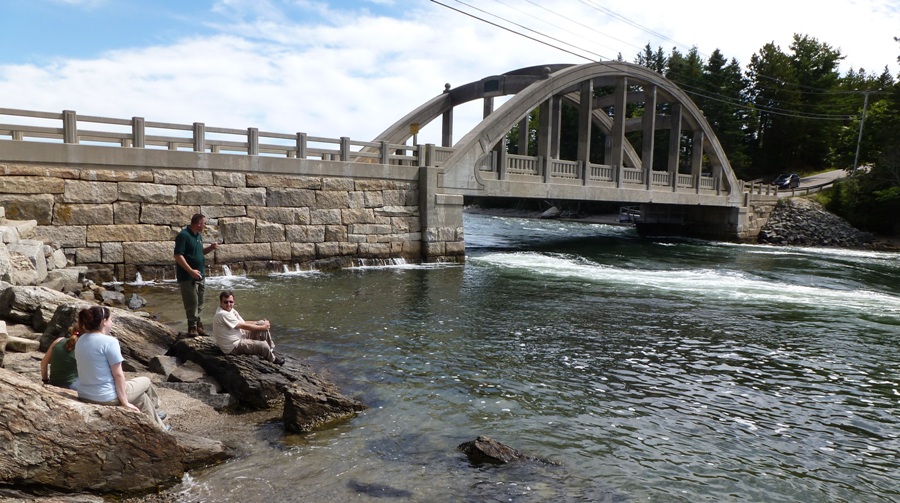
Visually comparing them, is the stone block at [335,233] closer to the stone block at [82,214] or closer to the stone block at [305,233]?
the stone block at [305,233]

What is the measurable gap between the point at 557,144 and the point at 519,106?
6.30m

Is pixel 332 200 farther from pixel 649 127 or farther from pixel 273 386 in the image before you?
pixel 649 127

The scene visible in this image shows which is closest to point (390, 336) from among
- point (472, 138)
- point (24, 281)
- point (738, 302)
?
Answer: point (24, 281)

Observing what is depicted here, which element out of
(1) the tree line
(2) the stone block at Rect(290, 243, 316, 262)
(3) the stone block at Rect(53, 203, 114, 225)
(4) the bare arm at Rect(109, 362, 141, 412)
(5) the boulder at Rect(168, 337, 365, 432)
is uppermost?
(1) the tree line

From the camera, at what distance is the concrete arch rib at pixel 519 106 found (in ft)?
79.4

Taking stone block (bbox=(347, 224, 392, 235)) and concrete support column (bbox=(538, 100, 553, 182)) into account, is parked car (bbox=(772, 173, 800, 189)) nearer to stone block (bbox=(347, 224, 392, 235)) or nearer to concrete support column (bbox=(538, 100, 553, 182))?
concrete support column (bbox=(538, 100, 553, 182))

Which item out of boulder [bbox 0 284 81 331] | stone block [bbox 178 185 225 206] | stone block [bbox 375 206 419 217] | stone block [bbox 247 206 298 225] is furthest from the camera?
stone block [bbox 375 206 419 217]

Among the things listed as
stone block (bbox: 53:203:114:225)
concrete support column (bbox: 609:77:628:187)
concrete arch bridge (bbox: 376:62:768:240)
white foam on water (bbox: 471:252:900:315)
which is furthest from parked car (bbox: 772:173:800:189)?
stone block (bbox: 53:203:114:225)

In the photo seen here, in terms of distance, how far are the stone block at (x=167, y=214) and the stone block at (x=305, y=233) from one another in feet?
9.74

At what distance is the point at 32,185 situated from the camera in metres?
15.3

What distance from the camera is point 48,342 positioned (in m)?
8.16

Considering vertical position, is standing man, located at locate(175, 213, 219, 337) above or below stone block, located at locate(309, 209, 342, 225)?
below

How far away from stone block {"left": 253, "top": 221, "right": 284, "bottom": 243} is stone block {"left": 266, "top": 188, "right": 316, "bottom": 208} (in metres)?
0.66

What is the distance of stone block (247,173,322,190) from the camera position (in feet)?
61.6
